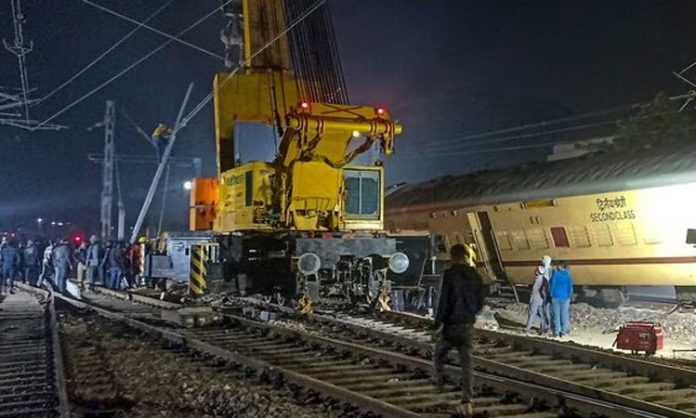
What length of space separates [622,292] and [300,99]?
8754 mm

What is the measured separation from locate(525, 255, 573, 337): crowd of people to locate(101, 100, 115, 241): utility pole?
867 inches

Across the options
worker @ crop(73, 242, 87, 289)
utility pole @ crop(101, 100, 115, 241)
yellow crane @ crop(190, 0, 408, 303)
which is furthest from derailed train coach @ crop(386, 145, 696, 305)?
utility pole @ crop(101, 100, 115, 241)

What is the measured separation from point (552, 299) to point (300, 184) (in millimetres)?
5014

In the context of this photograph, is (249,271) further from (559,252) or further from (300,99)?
(559,252)

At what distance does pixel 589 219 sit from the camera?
16.3m

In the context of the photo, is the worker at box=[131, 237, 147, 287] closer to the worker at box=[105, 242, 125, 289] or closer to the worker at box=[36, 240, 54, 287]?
the worker at box=[105, 242, 125, 289]

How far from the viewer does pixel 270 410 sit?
716 centimetres

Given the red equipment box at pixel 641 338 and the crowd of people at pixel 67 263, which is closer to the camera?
the red equipment box at pixel 641 338

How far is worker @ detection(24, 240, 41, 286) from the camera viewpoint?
81.4 ft

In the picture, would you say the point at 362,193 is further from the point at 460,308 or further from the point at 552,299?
the point at 460,308

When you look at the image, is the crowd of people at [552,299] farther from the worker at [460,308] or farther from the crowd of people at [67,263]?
the crowd of people at [67,263]

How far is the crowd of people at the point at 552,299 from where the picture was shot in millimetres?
13430

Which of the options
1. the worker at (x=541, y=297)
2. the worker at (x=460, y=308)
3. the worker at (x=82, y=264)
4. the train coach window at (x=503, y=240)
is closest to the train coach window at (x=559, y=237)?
the train coach window at (x=503, y=240)

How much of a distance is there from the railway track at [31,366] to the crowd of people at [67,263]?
21.6 ft
